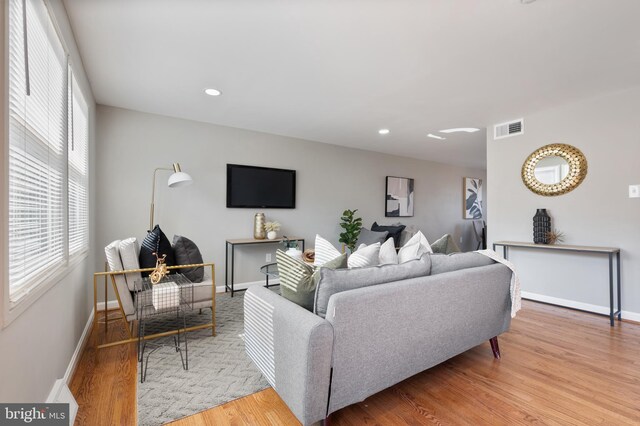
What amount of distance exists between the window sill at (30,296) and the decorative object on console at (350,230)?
363cm

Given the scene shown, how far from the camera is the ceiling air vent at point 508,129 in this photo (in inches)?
147

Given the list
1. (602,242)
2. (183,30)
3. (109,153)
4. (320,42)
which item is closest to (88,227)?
(109,153)

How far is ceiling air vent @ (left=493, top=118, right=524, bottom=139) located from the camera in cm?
372

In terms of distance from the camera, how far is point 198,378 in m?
1.94

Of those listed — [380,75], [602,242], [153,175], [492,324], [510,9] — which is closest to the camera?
[510,9]

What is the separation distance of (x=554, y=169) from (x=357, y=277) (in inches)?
129

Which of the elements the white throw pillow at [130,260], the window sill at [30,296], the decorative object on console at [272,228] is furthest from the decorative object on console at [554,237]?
the window sill at [30,296]

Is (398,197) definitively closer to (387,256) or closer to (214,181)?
(214,181)

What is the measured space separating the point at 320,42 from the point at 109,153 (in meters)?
2.73

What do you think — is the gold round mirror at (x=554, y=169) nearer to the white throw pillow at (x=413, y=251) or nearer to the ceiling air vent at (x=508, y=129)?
the ceiling air vent at (x=508, y=129)

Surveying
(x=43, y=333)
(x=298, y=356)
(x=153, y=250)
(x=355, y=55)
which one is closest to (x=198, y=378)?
(x=43, y=333)

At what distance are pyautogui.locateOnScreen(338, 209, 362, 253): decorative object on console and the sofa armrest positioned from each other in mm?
3377

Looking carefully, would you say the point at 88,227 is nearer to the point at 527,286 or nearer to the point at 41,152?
the point at 41,152

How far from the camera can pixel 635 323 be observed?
2.92m
